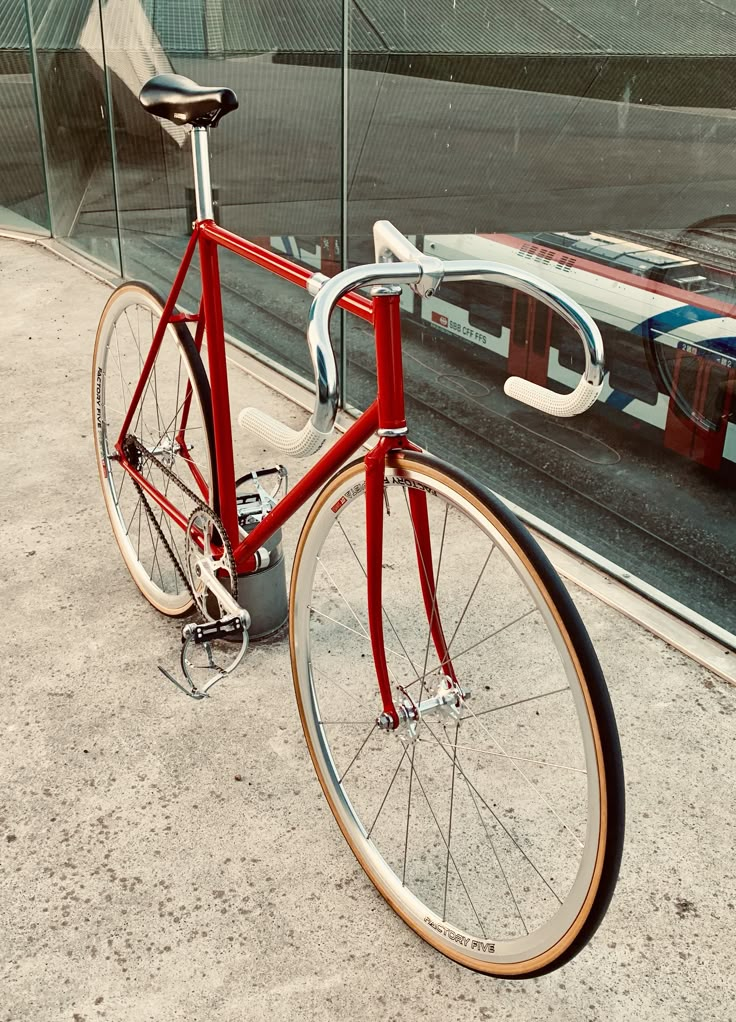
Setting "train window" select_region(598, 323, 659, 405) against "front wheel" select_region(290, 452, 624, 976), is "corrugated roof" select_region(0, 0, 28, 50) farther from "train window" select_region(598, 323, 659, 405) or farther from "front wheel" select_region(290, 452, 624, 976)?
"train window" select_region(598, 323, 659, 405)

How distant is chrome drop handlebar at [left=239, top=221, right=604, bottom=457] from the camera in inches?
54.9

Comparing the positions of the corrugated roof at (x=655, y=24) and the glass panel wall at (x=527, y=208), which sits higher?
the corrugated roof at (x=655, y=24)

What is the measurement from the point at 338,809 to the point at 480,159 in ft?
6.14

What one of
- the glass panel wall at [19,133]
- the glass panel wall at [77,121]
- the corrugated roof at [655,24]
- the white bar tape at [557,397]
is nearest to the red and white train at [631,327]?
the corrugated roof at [655,24]

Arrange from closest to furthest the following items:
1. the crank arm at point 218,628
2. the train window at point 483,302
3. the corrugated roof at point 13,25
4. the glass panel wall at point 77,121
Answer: the crank arm at point 218,628, the train window at point 483,302, the glass panel wall at point 77,121, the corrugated roof at point 13,25

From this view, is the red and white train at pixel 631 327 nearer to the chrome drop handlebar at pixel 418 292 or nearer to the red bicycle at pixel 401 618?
the red bicycle at pixel 401 618

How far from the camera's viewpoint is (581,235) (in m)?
2.71

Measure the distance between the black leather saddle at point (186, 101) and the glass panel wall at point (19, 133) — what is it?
4470mm

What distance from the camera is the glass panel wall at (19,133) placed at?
6.12m

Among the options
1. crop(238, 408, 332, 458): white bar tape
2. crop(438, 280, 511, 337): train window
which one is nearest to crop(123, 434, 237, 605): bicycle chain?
crop(238, 408, 332, 458): white bar tape

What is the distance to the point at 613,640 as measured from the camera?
8.89 ft

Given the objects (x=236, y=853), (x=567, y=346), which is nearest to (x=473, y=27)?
(x=567, y=346)

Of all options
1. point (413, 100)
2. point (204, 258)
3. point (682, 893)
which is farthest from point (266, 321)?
point (682, 893)

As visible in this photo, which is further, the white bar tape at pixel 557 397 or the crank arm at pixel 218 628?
the crank arm at pixel 218 628
